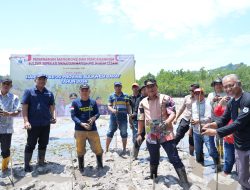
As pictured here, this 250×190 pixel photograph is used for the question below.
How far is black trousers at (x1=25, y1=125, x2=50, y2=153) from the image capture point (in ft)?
19.9

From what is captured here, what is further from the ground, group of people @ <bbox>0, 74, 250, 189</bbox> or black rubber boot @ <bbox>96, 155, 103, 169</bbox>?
A: group of people @ <bbox>0, 74, 250, 189</bbox>

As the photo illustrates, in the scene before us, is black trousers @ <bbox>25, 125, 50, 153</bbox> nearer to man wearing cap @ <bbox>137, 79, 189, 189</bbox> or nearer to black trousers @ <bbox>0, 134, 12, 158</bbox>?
black trousers @ <bbox>0, 134, 12, 158</bbox>

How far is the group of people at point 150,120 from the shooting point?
160 inches

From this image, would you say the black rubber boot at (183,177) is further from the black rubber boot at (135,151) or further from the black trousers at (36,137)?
the black trousers at (36,137)

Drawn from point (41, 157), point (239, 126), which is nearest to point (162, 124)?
point (239, 126)

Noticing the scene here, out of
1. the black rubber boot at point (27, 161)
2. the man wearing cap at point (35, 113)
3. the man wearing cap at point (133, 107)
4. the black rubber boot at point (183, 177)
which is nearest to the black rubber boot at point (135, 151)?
the man wearing cap at point (133, 107)

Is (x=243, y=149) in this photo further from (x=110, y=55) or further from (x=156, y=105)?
(x=110, y=55)

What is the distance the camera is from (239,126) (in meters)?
3.78

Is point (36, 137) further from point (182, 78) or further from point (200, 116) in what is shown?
point (182, 78)

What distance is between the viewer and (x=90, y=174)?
6074 mm

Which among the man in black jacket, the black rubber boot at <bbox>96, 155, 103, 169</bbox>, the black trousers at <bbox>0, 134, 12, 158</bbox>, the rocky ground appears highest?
the man in black jacket

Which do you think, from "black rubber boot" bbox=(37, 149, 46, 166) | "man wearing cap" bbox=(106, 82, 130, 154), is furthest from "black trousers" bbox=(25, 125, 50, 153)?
"man wearing cap" bbox=(106, 82, 130, 154)

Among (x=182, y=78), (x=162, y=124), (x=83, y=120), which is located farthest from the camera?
(x=182, y=78)

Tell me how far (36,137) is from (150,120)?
8.13ft
